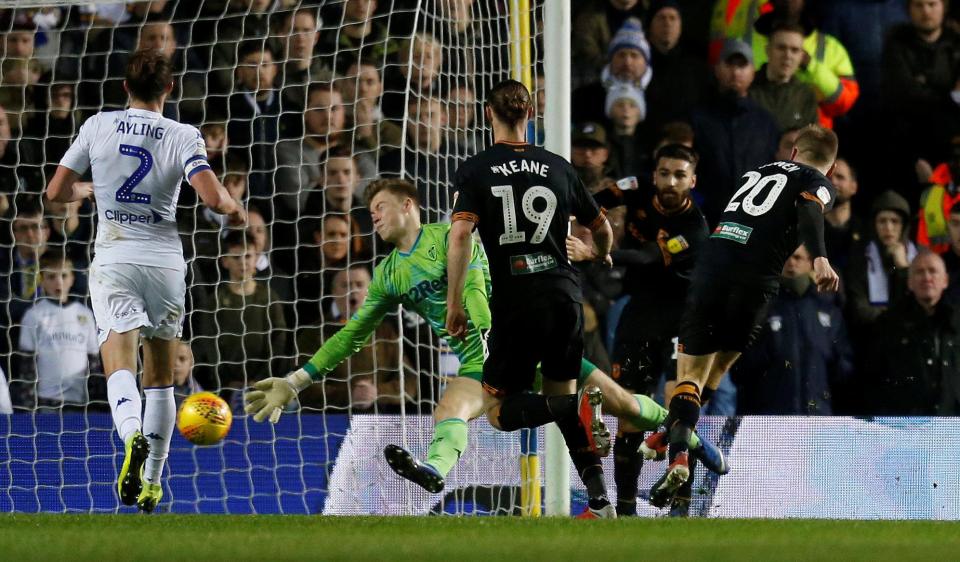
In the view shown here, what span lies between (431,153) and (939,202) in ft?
12.1

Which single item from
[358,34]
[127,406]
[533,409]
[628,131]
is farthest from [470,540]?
[358,34]

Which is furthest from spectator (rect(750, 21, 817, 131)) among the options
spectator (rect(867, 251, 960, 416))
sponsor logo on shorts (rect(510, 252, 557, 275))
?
sponsor logo on shorts (rect(510, 252, 557, 275))

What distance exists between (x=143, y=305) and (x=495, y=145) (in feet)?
5.98

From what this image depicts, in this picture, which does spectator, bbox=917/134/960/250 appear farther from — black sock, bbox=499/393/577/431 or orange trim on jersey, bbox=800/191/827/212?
black sock, bbox=499/393/577/431

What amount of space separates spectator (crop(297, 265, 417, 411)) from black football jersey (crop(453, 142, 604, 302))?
3.01 m

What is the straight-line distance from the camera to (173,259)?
709cm

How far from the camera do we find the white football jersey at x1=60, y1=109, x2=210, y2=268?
6949 mm

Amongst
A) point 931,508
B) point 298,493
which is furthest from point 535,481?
point 931,508

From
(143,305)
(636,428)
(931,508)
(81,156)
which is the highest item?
(81,156)

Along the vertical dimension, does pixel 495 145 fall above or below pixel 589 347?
above

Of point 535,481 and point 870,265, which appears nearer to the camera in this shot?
point 535,481

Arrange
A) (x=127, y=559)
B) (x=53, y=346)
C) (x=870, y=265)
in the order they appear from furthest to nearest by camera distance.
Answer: (x=870, y=265) < (x=53, y=346) < (x=127, y=559)

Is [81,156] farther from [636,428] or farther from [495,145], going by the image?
[636,428]

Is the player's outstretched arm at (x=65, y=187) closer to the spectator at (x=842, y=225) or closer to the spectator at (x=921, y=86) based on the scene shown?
the spectator at (x=842, y=225)
